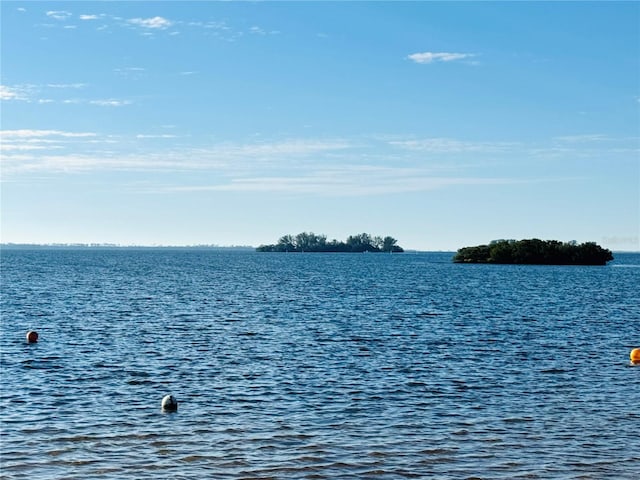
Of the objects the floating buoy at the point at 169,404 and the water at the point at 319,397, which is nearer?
the water at the point at 319,397

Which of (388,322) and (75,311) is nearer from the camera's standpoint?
(388,322)

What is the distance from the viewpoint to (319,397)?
33.1 metres

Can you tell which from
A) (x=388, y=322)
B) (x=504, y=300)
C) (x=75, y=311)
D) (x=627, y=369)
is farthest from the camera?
(x=504, y=300)

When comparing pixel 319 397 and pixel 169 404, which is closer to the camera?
pixel 169 404

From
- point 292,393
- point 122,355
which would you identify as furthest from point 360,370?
point 122,355

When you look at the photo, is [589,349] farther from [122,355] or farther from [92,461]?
[92,461]

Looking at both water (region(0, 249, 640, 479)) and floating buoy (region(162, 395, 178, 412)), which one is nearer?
water (region(0, 249, 640, 479))

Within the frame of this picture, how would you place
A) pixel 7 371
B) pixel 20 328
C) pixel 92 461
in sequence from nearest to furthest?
pixel 92 461, pixel 7 371, pixel 20 328

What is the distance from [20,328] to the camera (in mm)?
59344

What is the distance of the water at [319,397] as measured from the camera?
23516 mm

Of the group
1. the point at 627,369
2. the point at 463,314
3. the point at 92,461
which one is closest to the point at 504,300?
the point at 463,314

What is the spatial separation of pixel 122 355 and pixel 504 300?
59449 millimetres

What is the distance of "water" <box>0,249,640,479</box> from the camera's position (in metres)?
23.5

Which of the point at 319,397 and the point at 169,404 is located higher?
the point at 169,404
